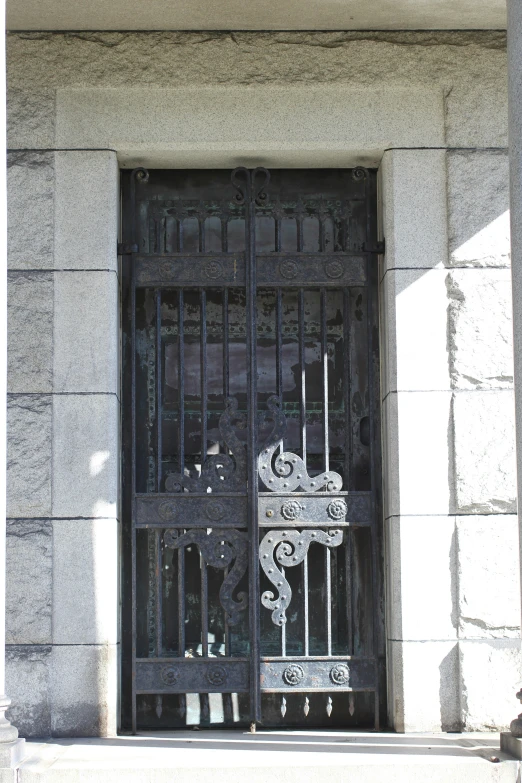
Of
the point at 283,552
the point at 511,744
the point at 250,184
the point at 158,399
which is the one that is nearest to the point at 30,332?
the point at 158,399

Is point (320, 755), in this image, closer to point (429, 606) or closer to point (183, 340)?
point (429, 606)

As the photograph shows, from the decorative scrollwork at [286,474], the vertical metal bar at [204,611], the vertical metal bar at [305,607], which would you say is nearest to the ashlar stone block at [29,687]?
the vertical metal bar at [204,611]

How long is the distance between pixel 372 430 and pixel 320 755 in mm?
1958

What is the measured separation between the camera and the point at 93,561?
651cm

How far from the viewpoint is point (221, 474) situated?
22.5ft

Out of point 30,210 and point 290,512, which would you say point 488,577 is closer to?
point 290,512

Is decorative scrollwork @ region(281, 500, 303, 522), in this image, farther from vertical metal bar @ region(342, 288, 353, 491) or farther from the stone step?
the stone step

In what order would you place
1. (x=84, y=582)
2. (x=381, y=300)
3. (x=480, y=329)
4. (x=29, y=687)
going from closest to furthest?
1. (x=29, y=687)
2. (x=84, y=582)
3. (x=480, y=329)
4. (x=381, y=300)

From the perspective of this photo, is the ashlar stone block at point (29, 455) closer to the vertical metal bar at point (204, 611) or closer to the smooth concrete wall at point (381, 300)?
the smooth concrete wall at point (381, 300)

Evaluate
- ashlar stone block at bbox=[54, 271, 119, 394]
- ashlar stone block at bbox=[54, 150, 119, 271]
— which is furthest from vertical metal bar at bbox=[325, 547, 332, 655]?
ashlar stone block at bbox=[54, 150, 119, 271]

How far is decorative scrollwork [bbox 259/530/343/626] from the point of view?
677 centimetres

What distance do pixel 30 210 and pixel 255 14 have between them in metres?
1.72

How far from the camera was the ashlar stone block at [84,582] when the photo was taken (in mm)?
6461

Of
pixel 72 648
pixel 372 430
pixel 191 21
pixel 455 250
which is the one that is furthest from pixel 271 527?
pixel 191 21
